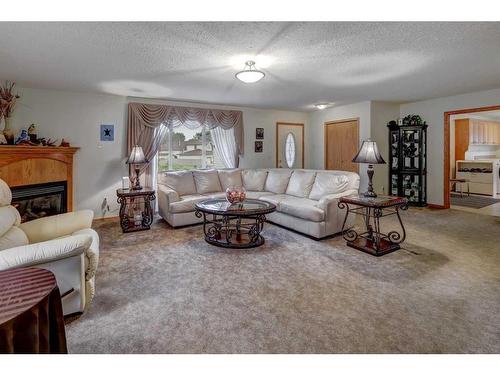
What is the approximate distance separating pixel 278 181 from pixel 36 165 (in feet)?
12.3

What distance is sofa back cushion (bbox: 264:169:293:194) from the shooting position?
16.9 ft

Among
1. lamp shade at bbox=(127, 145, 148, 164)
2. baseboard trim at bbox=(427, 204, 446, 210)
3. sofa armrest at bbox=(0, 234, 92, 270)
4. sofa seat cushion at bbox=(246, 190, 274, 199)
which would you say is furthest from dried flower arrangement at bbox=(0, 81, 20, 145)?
baseboard trim at bbox=(427, 204, 446, 210)

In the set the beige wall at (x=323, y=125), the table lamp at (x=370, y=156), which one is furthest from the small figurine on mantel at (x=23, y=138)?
the beige wall at (x=323, y=125)

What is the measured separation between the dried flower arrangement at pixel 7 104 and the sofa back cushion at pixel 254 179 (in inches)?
143

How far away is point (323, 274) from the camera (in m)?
2.74

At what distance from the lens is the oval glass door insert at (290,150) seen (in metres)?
7.10

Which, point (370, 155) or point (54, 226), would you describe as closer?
point (54, 226)

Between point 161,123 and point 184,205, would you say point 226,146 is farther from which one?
point 184,205

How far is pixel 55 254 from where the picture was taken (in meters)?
1.77

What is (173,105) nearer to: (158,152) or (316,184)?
(158,152)

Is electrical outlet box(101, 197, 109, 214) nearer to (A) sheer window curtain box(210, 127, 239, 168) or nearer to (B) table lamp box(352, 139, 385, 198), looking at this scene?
(A) sheer window curtain box(210, 127, 239, 168)

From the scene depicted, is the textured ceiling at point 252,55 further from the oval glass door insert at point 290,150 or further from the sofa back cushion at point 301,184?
the oval glass door insert at point 290,150

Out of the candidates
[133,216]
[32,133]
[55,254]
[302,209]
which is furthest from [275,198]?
[32,133]

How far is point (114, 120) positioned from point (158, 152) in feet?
3.08
